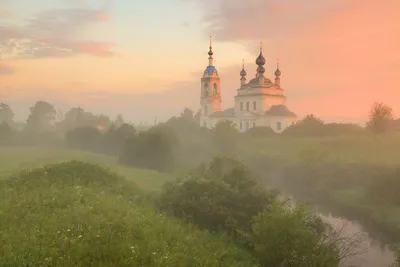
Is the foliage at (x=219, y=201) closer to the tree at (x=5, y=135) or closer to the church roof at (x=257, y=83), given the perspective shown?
the church roof at (x=257, y=83)

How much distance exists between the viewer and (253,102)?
9394 cm

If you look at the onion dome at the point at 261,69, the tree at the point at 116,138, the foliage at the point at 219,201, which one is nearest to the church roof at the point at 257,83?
the onion dome at the point at 261,69

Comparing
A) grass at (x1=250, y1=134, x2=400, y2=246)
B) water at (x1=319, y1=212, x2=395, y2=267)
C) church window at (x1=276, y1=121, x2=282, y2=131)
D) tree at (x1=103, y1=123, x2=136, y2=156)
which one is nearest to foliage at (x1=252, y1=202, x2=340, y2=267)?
water at (x1=319, y1=212, x2=395, y2=267)

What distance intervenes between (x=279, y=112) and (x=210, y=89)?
897 inches

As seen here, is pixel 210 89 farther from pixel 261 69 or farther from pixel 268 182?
pixel 268 182

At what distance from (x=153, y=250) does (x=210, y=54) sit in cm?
9347

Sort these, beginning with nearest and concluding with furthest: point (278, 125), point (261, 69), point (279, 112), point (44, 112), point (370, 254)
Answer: point (370, 254), point (278, 125), point (279, 112), point (261, 69), point (44, 112)

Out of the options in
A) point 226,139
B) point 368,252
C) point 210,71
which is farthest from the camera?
point 210,71

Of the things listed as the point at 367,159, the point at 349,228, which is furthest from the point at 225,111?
the point at 349,228

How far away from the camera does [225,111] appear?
4163 inches

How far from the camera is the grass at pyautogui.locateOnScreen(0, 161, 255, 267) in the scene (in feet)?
46.5

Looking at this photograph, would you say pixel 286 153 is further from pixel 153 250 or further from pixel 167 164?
pixel 153 250

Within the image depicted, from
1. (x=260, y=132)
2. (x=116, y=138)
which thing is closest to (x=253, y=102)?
(x=260, y=132)

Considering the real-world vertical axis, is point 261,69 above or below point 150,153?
above
